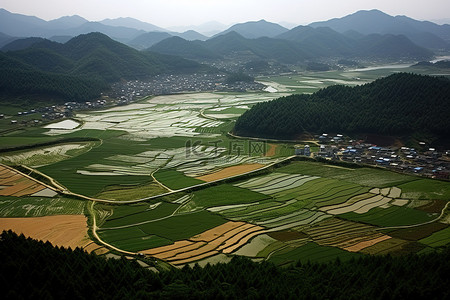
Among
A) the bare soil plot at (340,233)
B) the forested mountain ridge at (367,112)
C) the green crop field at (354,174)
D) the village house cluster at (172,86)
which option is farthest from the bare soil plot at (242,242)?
the village house cluster at (172,86)

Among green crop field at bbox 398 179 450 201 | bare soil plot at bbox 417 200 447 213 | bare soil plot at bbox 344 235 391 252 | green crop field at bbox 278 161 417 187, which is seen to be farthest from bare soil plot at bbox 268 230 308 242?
green crop field at bbox 278 161 417 187

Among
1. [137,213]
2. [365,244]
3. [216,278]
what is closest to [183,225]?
[137,213]

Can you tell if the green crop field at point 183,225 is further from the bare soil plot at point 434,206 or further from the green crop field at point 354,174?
the bare soil plot at point 434,206

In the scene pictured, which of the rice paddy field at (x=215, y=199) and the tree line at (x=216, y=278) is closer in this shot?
the tree line at (x=216, y=278)

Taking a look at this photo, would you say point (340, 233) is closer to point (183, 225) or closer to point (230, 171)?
point (183, 225)

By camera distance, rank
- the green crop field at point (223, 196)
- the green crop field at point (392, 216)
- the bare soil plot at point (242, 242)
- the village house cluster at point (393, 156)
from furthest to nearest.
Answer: the village house cluster at point (393, 156)
the green crop field at point (223, 196)
the green crop field at point (392, 216)
the bare soil plot at point (242, 242)
